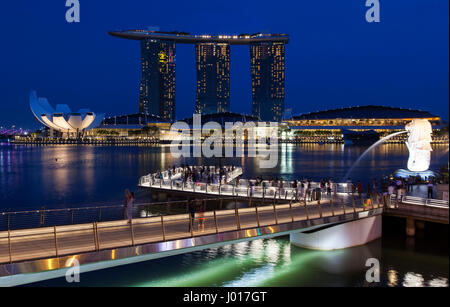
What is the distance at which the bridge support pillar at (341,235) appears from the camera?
1487cm

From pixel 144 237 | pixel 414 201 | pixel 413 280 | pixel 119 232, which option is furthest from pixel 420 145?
pixel 119 232

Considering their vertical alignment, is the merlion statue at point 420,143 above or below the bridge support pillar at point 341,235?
above

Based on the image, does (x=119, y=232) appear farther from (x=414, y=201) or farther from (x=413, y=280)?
(x=414, y=201)

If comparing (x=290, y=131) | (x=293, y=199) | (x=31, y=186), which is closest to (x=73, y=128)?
(x=290, y=131)

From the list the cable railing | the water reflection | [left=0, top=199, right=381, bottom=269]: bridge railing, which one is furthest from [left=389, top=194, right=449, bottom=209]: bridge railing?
[left=0, top=199, right=381, bottom=269]: bridge railing

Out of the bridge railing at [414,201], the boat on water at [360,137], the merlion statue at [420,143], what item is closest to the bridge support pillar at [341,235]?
the bridge railing at [414,201]

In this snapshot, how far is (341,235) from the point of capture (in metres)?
14.9

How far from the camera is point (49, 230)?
10.2 metres

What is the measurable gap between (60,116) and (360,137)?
9416 centimetres

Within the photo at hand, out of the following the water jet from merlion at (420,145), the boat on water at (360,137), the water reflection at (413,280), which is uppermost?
the boat on water at (360,137)

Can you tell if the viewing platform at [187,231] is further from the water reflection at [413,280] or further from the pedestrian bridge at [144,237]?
the water reflection at [413,280]
